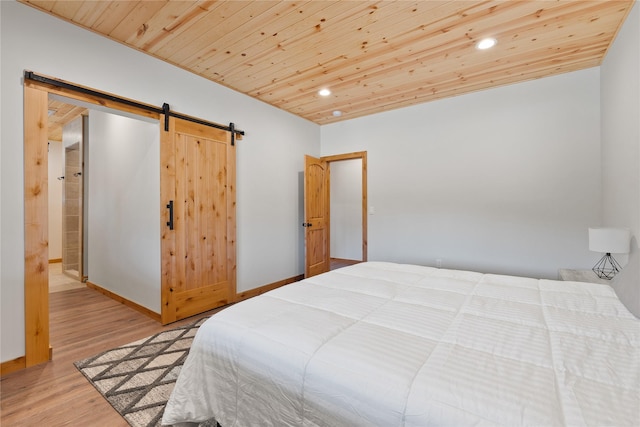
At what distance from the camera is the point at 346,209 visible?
670cm

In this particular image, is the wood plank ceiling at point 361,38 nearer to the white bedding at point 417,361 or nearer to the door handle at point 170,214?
the door handle at point 170,214

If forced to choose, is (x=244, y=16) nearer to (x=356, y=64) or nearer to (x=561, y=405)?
(x=356, y=64)

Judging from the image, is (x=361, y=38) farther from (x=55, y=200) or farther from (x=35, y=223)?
(x=55, y=200)

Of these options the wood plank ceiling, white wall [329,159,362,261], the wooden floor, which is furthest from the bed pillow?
white wall [329,159,362,261]

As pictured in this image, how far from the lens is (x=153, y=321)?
3.08 meters

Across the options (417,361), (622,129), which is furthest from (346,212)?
(417,361)

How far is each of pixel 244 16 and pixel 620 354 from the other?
2.97 metres

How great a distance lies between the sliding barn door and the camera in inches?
119

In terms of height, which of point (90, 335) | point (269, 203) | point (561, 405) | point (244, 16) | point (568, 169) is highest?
→ point (244, 16)

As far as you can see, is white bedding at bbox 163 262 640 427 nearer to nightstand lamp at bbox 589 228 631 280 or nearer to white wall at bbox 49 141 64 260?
nightstand lamp at bbox 589 228 631 280

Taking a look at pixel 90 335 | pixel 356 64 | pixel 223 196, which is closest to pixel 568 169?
pixel 356 64

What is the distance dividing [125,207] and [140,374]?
7.50 feet

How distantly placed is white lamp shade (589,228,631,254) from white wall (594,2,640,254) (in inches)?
2.4

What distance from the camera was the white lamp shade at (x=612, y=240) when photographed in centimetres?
213
